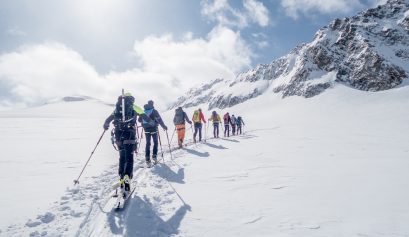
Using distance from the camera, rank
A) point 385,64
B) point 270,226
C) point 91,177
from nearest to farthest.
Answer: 1. point 270,226
2. point 91,177
3. point 385,64

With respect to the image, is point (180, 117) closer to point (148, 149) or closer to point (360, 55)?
point (148, 149)

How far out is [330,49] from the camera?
9606cm

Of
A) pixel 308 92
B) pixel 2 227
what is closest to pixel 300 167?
pixel 2 227

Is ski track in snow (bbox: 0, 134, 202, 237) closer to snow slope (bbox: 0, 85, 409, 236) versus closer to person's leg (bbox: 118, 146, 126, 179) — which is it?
snow slope (bbox: 0, 85, 409, 236)

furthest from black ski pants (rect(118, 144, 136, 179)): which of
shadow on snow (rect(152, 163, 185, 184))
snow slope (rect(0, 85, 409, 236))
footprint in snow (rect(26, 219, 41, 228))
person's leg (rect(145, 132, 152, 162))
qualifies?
person's leg (rect(145, 132, 152, 162))

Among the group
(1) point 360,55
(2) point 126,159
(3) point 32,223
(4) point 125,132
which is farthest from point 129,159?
(1) point 360,55

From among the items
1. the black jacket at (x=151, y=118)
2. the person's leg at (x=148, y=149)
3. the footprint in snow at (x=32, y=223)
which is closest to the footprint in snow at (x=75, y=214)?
the footprint in snow at (x=32, y=223)

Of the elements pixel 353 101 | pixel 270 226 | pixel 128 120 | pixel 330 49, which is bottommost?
pixel 270 226

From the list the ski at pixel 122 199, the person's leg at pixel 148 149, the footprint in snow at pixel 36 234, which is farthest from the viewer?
the person's leg at pixel 148 149

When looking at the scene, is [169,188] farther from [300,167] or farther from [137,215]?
[300,167]

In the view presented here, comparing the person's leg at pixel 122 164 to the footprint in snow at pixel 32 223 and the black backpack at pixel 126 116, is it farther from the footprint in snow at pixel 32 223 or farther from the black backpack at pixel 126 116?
the footprint in snow at pixel 32 223

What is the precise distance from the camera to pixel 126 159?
27.7ft

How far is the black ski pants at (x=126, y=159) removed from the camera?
834cm

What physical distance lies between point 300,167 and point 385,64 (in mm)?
81778
